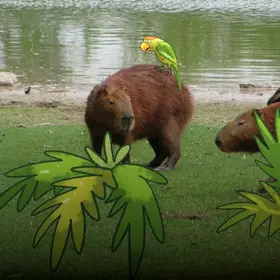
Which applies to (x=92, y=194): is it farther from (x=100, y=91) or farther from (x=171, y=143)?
(x=171, y=143)

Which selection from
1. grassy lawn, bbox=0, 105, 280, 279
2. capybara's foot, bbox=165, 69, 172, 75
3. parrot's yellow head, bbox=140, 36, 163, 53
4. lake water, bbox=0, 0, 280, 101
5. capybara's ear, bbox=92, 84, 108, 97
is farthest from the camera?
lake water, bbox=0, 0, 280, 101

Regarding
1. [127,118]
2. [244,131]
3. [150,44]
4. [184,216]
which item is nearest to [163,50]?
[150,44]

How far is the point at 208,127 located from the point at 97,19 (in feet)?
42.1

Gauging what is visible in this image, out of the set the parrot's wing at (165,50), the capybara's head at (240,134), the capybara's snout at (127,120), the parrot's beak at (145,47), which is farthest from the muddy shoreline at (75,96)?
the capybara's head at (240,134)

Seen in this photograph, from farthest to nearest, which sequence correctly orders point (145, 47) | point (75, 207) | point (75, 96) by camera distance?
point (75, 96) → point (145, 47) → point (75, 207)

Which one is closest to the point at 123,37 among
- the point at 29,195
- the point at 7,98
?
the point at 7,98

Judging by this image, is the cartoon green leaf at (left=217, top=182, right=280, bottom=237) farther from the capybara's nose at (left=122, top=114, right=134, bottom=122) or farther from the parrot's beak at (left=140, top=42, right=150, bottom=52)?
the parrot's beak at (left=140, top=42, right=150, bottom=52)

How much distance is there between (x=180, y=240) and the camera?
411cm

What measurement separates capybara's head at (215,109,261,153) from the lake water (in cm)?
673

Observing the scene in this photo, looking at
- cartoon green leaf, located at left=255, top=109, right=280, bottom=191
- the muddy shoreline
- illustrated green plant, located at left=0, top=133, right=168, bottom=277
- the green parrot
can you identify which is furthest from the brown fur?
the muddy shoreline

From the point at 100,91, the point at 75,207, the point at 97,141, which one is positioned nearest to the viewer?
the point at 75,207

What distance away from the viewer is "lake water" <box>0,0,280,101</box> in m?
12.4

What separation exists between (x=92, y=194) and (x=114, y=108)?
1.74 meters

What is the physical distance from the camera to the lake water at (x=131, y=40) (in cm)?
1244
